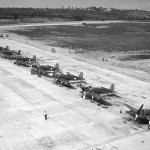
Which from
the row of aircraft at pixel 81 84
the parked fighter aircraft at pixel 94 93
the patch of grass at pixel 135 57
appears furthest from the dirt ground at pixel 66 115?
the patch of grass at pixel 135 57

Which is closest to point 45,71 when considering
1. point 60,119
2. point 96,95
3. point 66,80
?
point 66,80

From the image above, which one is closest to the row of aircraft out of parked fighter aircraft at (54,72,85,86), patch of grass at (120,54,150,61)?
parked fighter aircraft at (54,72,85,86)

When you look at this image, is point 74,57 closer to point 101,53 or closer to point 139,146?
point 101,53

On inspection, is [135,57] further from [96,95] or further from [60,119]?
[60,119]

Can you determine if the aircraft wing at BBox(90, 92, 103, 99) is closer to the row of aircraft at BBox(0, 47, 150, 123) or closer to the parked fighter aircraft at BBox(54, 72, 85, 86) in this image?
the row of aircraft at BBox(0, 47, 150, 123)

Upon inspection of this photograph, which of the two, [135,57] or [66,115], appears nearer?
[66,115]

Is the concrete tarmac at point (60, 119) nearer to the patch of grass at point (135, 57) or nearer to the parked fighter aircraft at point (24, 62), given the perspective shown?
the parked fighter aircraft at point (24, 62)

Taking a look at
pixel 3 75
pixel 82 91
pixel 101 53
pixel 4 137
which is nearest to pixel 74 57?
pixel 101 53

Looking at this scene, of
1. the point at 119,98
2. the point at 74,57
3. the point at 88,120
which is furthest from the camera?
the point at 74,57
